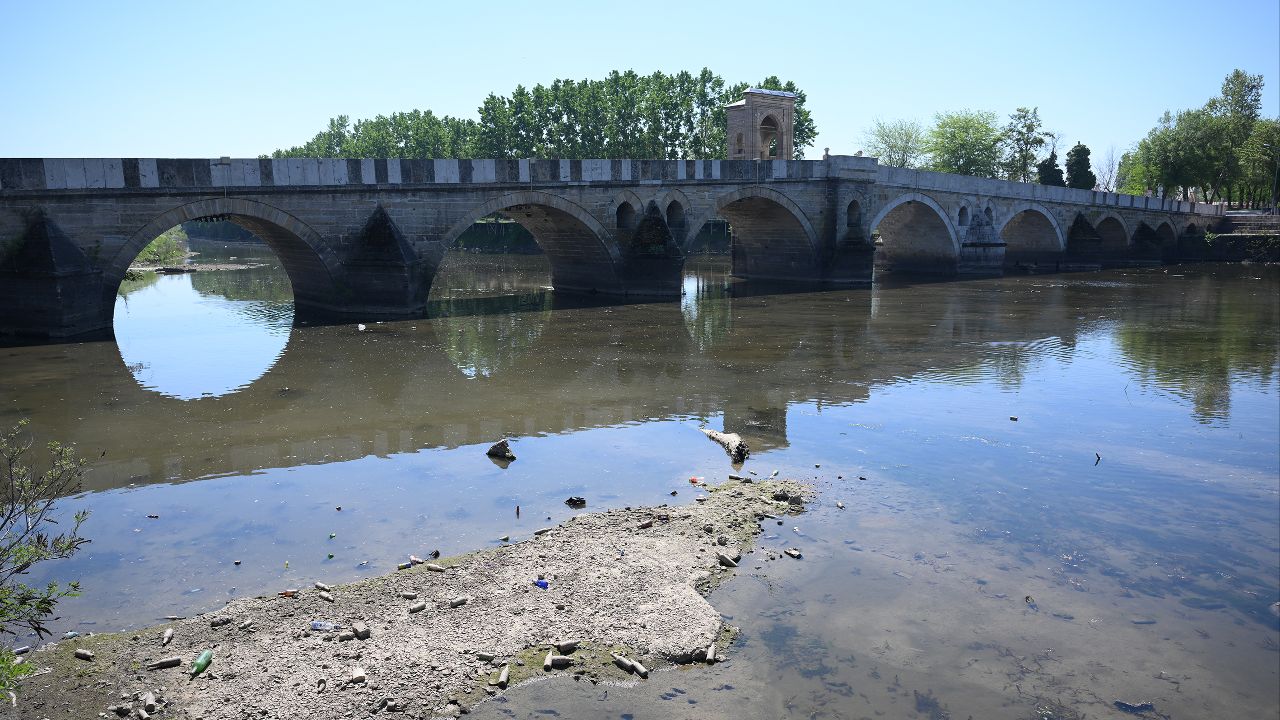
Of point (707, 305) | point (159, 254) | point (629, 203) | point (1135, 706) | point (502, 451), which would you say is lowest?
point (1135, 706)

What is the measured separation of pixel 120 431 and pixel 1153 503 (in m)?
11.0

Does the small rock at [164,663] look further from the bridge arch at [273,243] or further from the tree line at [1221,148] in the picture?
the tree line at [1221,148]

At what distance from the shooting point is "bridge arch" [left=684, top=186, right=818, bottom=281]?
1077 inches

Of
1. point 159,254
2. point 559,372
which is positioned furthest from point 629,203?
point 159,254

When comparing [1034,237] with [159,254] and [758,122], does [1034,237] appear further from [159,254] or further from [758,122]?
[159,254]

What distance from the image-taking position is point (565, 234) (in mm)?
25078

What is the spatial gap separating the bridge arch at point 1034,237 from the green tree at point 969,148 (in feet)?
49.8

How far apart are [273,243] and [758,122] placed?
17130 millimetres

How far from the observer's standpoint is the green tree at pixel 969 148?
55531 millimetres

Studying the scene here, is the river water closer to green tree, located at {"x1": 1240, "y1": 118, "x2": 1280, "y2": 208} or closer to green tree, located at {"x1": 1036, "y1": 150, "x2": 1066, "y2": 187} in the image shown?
green tree, located at {"x1": 1036, "y1": 150, "x2": 1066, "y2": 187}

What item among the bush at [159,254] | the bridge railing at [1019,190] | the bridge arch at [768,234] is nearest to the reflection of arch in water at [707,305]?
the bridge arch at [768,234]

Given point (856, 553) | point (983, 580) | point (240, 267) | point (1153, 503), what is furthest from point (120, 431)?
point (240, 267)

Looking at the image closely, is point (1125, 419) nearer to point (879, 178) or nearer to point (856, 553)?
point (856, 553)

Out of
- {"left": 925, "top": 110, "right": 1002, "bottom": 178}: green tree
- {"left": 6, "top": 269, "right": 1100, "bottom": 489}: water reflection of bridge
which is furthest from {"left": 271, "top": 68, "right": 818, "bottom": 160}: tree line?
{"left": 6, "top": 269, "right": 1100, "bottom": 489}: water reflection of bridge
